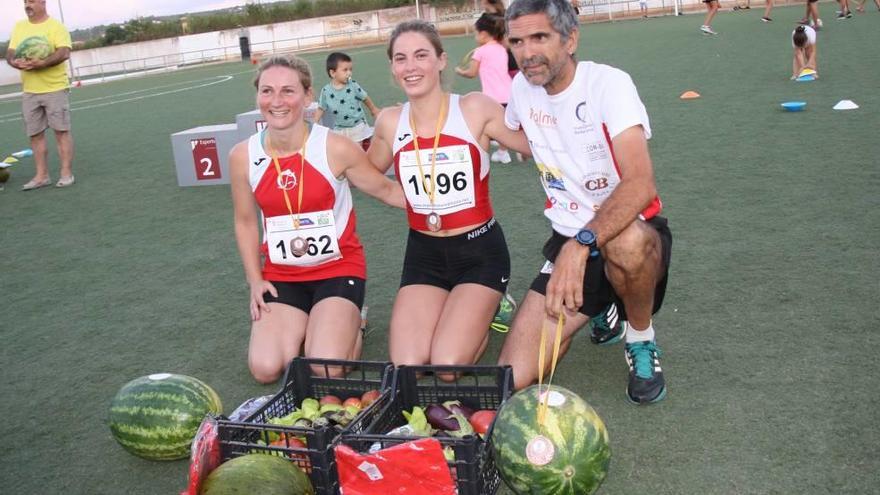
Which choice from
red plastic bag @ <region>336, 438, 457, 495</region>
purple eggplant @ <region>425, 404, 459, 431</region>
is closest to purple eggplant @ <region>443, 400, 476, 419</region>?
purple eggplant @ <region>425, 404, 459, 431</region>

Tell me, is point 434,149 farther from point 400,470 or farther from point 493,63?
point 493,63

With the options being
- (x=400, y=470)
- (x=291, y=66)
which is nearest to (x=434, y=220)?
(x=291, y=66)

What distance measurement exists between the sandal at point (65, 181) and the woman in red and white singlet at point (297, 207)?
6.29 m

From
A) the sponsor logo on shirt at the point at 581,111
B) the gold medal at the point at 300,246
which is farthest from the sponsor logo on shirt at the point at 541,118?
the gold medal at the point at 300,246

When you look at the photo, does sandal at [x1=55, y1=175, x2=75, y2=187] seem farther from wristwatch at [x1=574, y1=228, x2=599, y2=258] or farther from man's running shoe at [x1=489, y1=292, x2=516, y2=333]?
wristwatch at [x1=574, y1=228, x2=599, y2=258]

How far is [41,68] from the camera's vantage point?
938cm

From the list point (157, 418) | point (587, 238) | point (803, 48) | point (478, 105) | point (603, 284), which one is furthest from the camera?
point (803, 48)

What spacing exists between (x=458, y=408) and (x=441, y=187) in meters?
1.35

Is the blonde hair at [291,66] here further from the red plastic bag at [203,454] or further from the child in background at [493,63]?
the child in background at [493,63]

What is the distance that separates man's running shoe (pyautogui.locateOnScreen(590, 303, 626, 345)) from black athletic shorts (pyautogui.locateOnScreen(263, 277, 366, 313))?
1.25 metres

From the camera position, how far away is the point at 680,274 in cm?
518

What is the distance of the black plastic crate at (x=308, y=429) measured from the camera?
3.02 m

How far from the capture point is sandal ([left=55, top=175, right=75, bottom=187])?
32.8 ft

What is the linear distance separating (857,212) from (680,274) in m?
1.66
